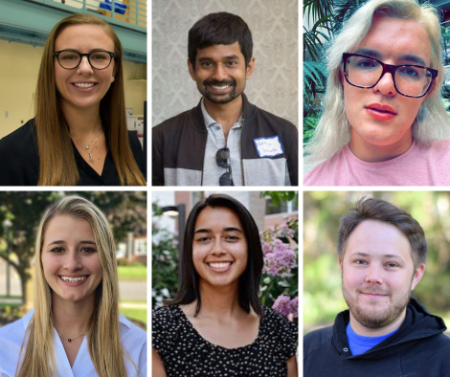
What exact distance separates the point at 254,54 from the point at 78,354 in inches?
55.0

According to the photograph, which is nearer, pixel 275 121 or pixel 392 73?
pixel 392 73

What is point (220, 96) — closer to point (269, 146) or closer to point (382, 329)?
point (269, 146)

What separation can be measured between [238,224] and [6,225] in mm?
977

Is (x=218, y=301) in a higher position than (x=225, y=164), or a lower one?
lower

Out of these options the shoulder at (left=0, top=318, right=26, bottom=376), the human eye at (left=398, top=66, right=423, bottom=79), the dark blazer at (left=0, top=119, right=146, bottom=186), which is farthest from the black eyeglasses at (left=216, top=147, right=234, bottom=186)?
the shoulder at (left=0, top=318, right=26, bottom=376)

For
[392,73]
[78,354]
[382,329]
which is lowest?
[78,354]

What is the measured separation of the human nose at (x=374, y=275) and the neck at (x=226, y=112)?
2.59 ft

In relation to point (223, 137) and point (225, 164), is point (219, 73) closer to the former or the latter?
point (223, 137)

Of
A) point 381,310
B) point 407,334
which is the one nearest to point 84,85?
point 381,310

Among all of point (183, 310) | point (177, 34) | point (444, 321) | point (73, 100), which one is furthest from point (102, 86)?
point (444, 321)

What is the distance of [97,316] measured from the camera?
8.78ft

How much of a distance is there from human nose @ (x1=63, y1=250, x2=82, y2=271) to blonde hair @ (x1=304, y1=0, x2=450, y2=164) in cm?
100

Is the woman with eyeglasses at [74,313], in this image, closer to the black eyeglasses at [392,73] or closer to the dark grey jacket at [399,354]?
the dark grey jacket at [399,354]

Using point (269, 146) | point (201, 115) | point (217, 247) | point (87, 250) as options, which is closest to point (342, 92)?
point (269, 146)
